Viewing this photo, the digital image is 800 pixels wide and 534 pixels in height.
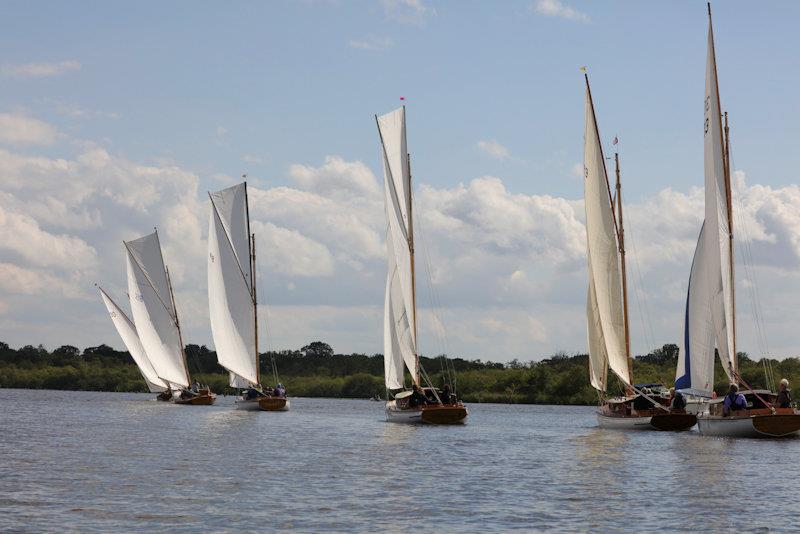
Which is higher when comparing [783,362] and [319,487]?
[783,362]

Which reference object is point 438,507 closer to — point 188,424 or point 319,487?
point 319,487

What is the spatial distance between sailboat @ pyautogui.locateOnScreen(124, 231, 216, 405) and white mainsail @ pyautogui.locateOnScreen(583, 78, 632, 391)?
52.2 metres

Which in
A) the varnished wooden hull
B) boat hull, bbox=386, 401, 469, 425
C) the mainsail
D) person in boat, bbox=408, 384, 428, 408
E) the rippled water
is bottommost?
the rippled water

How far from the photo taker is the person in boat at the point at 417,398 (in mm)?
69062

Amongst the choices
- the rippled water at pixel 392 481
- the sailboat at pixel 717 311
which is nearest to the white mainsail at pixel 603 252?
the rippled water at pixel 392 481

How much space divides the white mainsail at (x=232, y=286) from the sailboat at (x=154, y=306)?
14.8 m

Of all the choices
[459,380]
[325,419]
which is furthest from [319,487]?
[459,380]

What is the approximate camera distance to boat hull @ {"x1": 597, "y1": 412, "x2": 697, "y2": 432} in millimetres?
62406

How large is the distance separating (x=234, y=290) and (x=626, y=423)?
40.7 m

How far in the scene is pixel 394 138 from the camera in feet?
239

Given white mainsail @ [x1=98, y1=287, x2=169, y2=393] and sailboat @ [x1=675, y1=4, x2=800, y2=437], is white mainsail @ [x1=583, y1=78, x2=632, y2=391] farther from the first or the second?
white mainsail @ [x1=98, y1=287, x2=169, y2=393]

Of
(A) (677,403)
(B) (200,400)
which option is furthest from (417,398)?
(B) (200,400)

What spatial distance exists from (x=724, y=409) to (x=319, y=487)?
25913 millimetres

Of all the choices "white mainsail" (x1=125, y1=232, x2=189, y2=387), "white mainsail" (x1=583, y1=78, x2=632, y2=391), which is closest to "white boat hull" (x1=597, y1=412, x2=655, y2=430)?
"white mainsail" (x1=583, y1=78, x2=632, y2=391)
